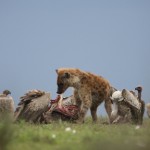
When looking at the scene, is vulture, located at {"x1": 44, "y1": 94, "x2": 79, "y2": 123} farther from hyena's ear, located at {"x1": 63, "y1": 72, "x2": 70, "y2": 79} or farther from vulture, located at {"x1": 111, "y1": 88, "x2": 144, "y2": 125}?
hyena's ear, located at {"x1": 63, "y1": 72, "x2": 70, "y2": 79}

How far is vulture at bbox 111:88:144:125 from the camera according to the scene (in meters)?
18.6

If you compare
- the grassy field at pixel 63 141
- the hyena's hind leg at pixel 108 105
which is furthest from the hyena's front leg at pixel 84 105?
the grassy field at pixel 63 141

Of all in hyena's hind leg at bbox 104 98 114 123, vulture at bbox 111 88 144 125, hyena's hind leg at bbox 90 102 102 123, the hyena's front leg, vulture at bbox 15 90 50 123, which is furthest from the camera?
hyena's hind leg at bbox 104 98 114 123

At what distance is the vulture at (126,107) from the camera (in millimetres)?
18609

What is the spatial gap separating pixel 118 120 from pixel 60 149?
10593 millimetres

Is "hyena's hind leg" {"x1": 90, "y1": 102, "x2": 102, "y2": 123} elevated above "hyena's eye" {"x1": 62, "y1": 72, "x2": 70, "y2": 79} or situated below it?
below

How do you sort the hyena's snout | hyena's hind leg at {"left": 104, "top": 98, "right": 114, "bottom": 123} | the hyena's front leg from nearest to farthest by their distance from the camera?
the hyena's front leg < the hyena's snout < hyena's hind leg at {"left": 104, "top": 98, "right": 114, "bottom": 123}

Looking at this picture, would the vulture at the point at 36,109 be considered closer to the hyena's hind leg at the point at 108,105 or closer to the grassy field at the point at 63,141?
the hyena's hind leg at the point at 108,105

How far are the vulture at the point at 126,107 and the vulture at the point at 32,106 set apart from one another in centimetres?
282

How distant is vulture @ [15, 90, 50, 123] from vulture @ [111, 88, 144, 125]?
282cm

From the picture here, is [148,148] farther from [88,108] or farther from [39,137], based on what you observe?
[88,108]

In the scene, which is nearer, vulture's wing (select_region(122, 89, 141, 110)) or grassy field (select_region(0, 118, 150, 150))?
grassy field (select_region(0, 118, 150, 150))

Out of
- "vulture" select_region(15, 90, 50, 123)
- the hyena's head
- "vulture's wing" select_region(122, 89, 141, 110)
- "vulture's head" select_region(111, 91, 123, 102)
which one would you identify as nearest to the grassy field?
"vulture" select_region(15, 90, 50, 123)

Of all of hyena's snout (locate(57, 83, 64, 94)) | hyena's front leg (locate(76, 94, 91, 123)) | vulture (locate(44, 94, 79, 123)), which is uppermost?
hyena's snout (locate(57, 83, 64, 94))
